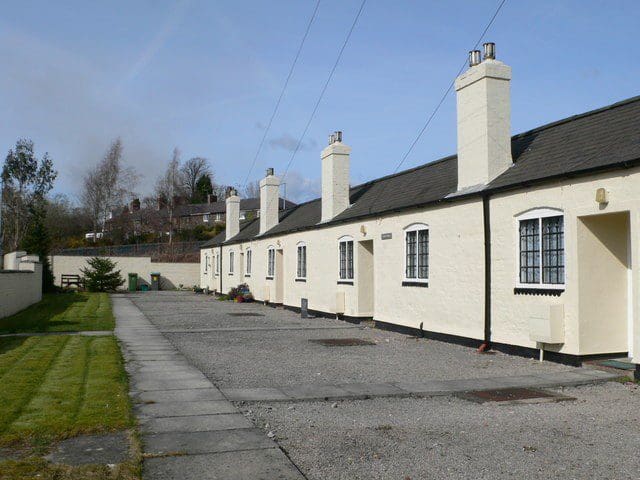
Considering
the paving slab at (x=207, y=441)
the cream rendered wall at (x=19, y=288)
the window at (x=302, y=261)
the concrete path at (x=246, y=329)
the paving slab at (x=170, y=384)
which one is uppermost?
the window at (x=302, y=261)

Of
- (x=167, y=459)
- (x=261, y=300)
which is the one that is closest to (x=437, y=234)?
(x=167, y=459)

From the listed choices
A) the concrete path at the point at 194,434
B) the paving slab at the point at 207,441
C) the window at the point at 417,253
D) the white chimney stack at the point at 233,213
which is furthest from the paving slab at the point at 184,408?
the white chimney stack at the point at 233,213

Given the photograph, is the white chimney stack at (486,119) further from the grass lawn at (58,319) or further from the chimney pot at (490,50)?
the grass lawn at (58,319)

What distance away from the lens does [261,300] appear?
1156 inches

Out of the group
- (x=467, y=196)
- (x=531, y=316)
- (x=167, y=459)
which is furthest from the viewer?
(x=467, y=196)

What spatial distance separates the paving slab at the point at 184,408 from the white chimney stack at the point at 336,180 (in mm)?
14636

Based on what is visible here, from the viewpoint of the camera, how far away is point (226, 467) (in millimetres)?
Result: 5125

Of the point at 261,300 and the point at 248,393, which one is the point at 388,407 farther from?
the point at 261,300

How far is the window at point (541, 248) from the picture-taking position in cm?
1095

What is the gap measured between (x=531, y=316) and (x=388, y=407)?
474cm

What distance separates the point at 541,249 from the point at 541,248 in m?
0.02

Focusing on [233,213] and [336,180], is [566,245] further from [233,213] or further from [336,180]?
[233,213]

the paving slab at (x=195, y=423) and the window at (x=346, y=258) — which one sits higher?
the window at (x=346, y=258)

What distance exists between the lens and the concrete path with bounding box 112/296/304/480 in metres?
5.06
